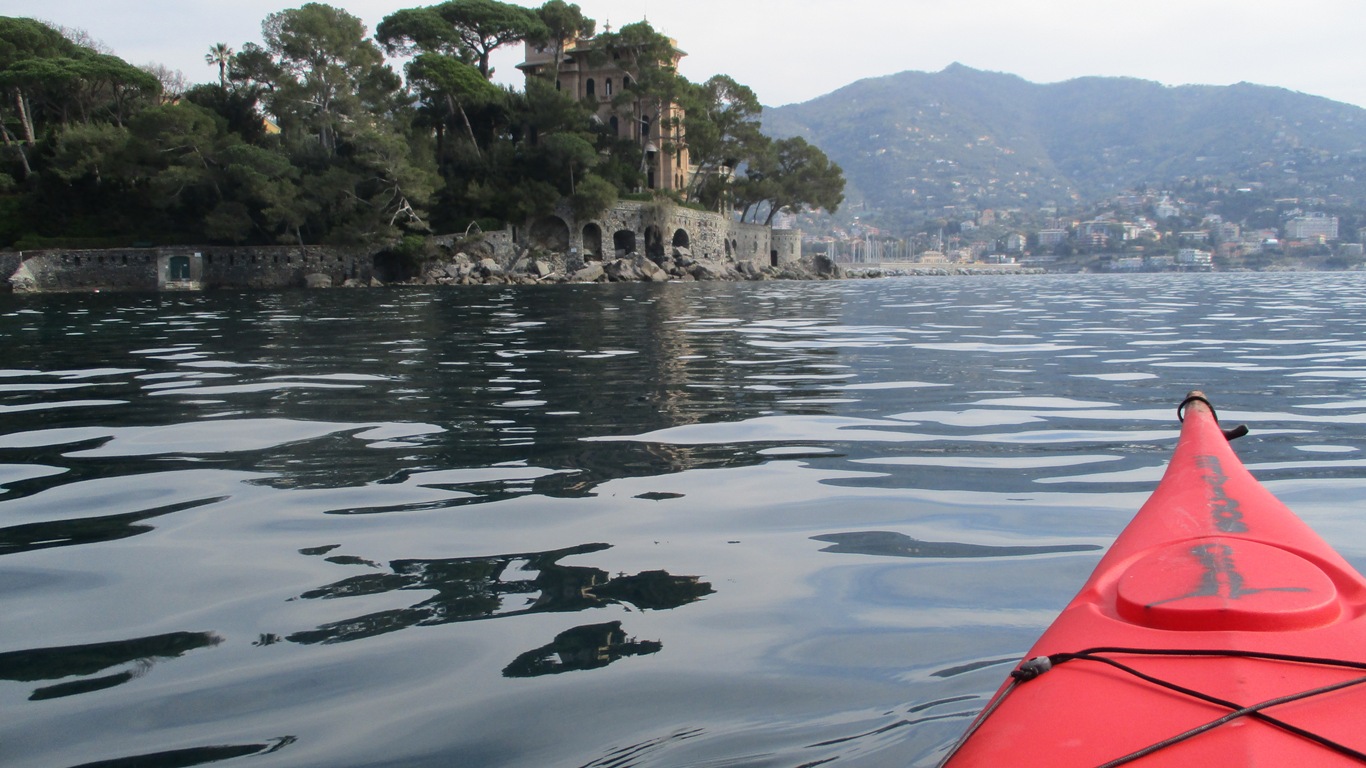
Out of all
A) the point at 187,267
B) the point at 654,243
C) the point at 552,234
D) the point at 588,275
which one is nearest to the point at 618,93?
the point at 654,243

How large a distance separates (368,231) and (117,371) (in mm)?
27736

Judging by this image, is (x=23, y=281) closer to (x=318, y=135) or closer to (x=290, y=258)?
(x=290, y=258)

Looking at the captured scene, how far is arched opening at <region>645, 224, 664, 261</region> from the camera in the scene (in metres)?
44.6

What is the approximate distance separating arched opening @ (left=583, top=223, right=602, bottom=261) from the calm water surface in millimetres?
36164

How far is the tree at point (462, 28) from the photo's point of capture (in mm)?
41000

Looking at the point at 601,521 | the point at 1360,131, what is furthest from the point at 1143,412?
the point at 1360,131

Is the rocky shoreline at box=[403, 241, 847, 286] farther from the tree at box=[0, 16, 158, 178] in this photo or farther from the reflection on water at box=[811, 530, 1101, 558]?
the reflection on water at box=[811, 530, 1101, 558]

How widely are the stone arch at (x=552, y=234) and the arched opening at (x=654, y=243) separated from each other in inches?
168

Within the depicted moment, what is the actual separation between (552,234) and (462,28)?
10.6 m

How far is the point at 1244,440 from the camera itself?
4895mm

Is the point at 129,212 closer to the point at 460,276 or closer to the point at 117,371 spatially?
the point at 460,276

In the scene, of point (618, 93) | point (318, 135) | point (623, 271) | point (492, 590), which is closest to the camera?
point (492, 590)

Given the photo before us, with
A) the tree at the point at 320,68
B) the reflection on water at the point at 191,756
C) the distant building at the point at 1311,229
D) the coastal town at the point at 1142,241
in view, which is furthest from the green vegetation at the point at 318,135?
the distant building at the point at 1311,229

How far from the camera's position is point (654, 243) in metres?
45.0
